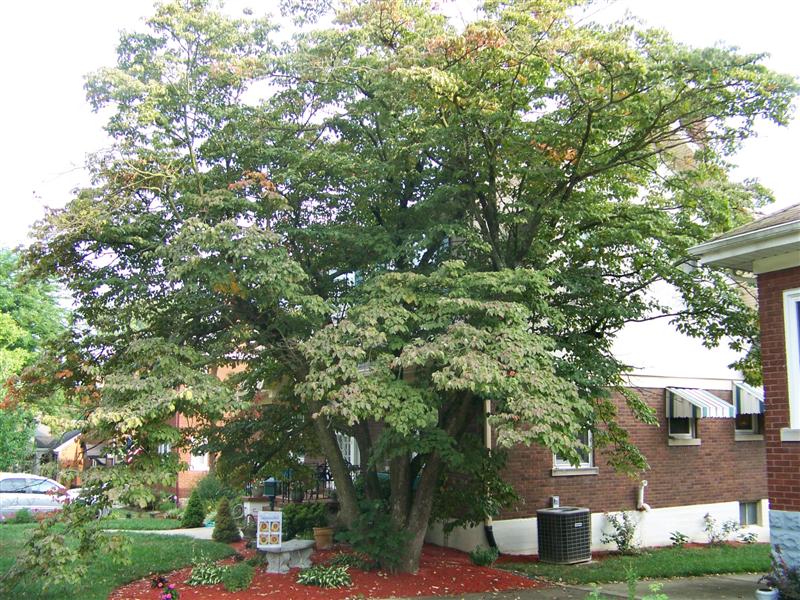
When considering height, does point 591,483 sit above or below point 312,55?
below

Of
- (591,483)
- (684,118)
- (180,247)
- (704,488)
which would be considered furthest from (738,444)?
(180,247)

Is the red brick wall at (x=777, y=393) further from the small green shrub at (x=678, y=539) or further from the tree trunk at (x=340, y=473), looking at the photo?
the small green shrub at (x=678, y=539)

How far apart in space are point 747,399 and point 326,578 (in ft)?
39.5

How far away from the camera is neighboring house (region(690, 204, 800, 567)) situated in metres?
8.55

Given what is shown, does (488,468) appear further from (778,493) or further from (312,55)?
(312,55)

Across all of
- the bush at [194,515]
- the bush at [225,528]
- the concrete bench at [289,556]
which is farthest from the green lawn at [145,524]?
the concrete bench at [289,556]

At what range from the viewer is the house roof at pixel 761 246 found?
28.0ft

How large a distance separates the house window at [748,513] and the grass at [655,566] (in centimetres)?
304

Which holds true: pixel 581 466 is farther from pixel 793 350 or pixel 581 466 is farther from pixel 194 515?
pixel 194 515

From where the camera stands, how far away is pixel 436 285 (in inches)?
396

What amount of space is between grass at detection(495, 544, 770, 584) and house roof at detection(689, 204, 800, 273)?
5.58m

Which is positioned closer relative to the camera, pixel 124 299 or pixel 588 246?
pixel 124 299

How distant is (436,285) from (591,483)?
7.30 meters

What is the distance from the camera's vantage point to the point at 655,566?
12.9 metres
